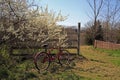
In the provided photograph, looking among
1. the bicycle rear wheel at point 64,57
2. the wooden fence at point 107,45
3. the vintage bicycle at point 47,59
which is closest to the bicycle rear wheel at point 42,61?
the vintage bicycle at point 47,59

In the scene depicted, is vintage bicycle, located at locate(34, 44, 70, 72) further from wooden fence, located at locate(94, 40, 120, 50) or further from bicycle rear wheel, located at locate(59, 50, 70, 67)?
wooden fence, located at locate(94, 40, 120, 50)

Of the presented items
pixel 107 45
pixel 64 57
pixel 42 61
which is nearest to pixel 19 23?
pixel 42 61

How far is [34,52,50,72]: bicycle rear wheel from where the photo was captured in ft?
30.7

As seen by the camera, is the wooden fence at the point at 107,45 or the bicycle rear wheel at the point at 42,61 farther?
the wooden fence at the point at 107,45

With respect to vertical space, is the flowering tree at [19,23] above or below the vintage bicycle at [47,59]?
above

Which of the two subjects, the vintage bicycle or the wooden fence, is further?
the wooden fence

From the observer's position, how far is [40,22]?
9938mm

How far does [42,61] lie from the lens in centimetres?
986

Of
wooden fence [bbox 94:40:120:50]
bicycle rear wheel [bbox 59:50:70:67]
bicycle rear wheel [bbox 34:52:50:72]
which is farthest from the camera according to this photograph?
wooden fence [bbox 94:40:120:50]

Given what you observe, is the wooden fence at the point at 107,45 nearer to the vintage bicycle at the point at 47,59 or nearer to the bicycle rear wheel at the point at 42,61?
the vintage bicycle at the point at 47,59

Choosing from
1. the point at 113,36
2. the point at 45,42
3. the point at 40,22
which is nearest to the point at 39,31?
the point at 40,22

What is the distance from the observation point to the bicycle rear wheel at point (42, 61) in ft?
30.7

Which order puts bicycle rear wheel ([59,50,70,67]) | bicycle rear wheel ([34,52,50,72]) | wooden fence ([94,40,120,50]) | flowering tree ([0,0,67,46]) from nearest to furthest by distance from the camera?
1. flowering tree ([0,0,67,46])
2. bicycle rear wheel ([34,52,50,72])
3. bicycle rear wheel ([59,50,70,67])
4. wooden fence ([94,40,120,50])

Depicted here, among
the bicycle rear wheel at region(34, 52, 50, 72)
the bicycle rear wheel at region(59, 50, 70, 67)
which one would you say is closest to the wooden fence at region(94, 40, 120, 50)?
the bicycle rear wheel at region(59, 50, 70, 67)
